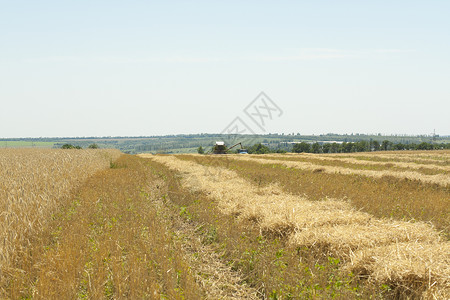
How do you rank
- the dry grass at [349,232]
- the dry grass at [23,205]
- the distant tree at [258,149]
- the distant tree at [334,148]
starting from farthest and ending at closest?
the distant tree at [334,148]
the distant tree at [258,149]
the dry grass at [23,205]
the dry grass at [349,232]

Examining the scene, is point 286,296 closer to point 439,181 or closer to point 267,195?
point 267,195

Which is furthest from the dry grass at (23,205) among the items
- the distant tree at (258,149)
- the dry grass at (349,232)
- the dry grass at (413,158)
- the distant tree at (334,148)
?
the distant tree at (334,148)

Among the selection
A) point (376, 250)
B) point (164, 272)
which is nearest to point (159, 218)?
point (164, 272)

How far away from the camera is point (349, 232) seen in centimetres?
632

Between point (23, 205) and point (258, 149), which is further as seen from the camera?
point (258, 149)

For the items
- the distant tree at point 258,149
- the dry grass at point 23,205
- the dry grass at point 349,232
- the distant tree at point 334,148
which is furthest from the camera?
the distant tree at point 334,148

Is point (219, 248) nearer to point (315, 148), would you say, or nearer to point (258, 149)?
point (258, 149)

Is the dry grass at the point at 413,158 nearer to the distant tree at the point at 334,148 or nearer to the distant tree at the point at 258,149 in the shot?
the distant tree at the point at 258,149

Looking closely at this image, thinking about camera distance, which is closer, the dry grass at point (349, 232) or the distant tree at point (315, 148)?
the dry grass at point (349, 232)

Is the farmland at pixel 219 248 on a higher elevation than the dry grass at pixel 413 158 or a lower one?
lower

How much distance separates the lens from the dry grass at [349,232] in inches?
180

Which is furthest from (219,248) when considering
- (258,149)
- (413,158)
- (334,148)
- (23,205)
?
(334,148)

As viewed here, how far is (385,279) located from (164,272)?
3.49 m

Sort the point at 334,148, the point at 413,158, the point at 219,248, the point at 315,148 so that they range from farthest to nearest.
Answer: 1. the point at 315,148
2. the point at 334,148
3. the point at 413,158
4. the point at 219,248
